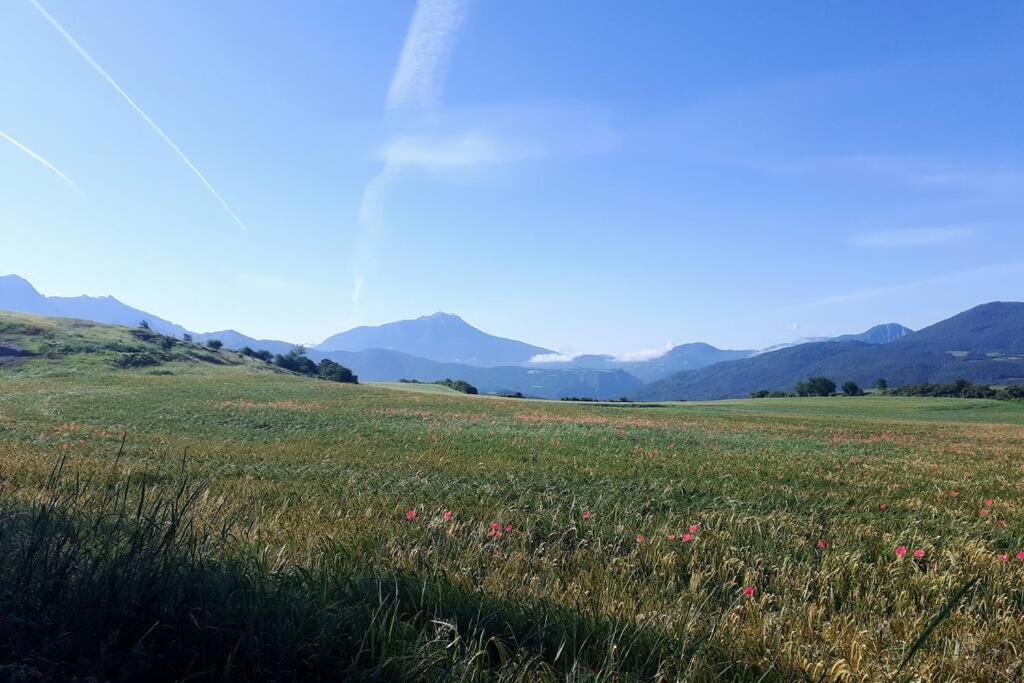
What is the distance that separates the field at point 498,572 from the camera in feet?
9.47

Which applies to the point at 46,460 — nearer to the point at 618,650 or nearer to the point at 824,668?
the point at 618,650

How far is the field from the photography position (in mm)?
2887

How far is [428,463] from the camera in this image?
13430 mm

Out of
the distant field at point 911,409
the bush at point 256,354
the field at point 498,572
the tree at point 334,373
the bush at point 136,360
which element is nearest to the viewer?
the field at point 498,572

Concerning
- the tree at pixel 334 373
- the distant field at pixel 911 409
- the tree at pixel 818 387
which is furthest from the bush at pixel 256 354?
the tree at pixel 818 387

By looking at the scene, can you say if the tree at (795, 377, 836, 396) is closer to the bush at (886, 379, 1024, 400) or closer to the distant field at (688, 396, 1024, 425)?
the bush at (886, 379, 1024, 400)

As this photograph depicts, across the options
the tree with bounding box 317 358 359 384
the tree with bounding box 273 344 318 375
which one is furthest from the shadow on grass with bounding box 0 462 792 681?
the tree with bounding box 273 344 318 375

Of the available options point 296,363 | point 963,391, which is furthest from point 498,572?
point 296,363

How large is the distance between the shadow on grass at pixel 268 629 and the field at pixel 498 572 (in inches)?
0.6

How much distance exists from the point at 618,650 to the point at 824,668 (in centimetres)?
129

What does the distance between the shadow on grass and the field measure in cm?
2

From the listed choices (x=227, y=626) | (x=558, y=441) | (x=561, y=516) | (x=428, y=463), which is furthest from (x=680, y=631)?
(x=558, y=441)

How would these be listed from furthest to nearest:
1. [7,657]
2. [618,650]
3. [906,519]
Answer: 1. [906,519]
2. [618,650]
3. [7,657]

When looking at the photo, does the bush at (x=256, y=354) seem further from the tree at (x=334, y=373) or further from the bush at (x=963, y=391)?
the bush at (x=963, y=391)
